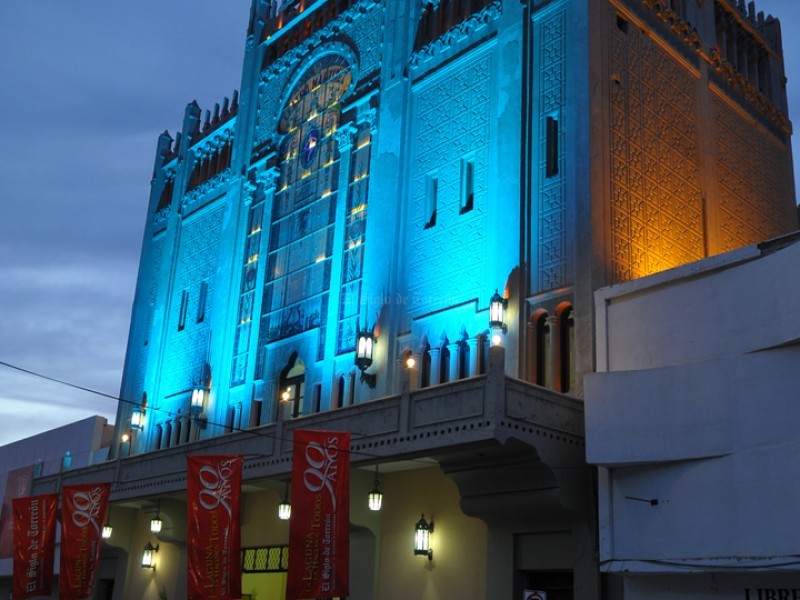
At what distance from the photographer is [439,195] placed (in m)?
22.6

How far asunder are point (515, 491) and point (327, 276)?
9.82m

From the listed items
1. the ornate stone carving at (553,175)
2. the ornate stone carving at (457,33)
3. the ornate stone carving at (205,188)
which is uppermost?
the ornate stone carving at (457,33)

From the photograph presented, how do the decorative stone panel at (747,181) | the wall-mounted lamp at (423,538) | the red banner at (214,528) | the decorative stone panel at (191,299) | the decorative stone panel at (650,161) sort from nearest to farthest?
1. the red banner at (214,528)
2. the wall-mounted lamp at (423,538)
3. the decorative stone panel at (650,161)
4. the decorative stone panel at (747,181)
5. the decorative stone panel at (191,299)

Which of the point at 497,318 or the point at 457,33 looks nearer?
the point at 497,318

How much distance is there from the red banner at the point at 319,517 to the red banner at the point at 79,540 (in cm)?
808

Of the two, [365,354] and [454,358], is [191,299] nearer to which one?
[365,354]

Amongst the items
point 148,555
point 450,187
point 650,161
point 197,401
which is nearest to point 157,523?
point 148,555

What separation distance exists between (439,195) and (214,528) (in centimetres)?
919

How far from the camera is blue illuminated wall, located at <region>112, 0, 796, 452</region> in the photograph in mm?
20062

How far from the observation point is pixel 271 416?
2502 cm

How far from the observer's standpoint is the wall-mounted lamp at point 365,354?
868 inches

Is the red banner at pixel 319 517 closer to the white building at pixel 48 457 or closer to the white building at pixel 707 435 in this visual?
the white building at pixel 707 435

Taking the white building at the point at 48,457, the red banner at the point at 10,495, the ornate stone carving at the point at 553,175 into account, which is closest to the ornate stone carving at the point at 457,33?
the ornate stone carving at the point at 553,175

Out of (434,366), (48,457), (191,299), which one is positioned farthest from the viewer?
(48,457)
